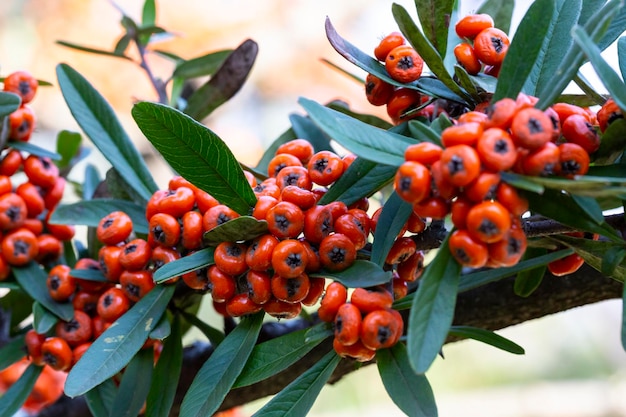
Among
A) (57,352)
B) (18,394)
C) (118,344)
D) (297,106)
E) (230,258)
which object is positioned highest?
(230,258)

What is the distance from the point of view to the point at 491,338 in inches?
36.6

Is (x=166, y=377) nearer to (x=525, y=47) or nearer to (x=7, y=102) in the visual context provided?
(x=7, y=102)

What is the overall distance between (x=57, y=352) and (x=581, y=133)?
891 mm

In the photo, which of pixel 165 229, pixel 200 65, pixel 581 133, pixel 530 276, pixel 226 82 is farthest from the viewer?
pixel 200 65

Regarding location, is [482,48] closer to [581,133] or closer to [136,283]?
[581,133]

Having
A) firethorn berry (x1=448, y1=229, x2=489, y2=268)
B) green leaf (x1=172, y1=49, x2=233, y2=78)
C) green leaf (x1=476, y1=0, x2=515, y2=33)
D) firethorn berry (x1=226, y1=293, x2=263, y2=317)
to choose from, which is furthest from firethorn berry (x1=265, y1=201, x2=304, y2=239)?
green leaf (x1=172, y1=49, x2=233, y2=78)

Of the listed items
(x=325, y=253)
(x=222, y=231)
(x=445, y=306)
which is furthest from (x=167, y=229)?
(x=445, y=306)

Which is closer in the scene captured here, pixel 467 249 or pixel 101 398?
pixel 467 249

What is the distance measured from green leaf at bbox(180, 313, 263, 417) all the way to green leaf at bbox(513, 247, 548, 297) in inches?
17.1

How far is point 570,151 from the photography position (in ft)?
2.41

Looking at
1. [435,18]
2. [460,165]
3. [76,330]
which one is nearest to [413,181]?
[460,165]

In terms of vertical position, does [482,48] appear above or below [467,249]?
above

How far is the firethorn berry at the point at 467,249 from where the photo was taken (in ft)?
2.35

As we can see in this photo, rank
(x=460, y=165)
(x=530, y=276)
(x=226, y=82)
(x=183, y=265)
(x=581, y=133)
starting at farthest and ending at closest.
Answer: (x=226, y=82) < (x=530, y=276) < (x=183, y=265) < (x=581, y=133) < (x=460, y=165)
